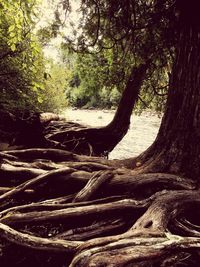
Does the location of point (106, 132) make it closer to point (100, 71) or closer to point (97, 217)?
point (100, 71)

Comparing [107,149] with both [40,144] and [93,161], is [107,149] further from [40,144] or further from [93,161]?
[93,161]

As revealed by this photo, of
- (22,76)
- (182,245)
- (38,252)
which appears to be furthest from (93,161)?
(22,76)

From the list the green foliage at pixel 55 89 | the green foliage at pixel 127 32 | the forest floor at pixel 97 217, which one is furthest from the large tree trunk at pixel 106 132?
the green foliage at pixel 55 89

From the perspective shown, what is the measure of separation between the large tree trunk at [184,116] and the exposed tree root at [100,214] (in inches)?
11.5

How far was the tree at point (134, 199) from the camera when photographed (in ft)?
9.19

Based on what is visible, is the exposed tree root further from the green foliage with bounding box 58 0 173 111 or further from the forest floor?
the green foliage with bounding box 58 0 173 111

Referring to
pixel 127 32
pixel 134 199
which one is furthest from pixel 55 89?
pixel 134 199

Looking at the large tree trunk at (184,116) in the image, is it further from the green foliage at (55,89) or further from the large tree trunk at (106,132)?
the green foliage at (55,89)

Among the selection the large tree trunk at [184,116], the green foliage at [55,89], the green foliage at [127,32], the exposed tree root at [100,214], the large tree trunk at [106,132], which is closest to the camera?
the exposed tree root at [100,214]

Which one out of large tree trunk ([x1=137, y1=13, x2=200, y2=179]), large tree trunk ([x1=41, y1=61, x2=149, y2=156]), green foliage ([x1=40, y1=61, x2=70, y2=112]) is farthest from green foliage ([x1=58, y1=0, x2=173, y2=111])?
green foliage ([x1=40, y1=61, x2=70, y2=112])

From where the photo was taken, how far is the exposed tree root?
274 centimetres

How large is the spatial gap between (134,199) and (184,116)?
139cm

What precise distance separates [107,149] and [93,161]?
4.17 m

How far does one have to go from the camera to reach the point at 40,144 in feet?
24.9
